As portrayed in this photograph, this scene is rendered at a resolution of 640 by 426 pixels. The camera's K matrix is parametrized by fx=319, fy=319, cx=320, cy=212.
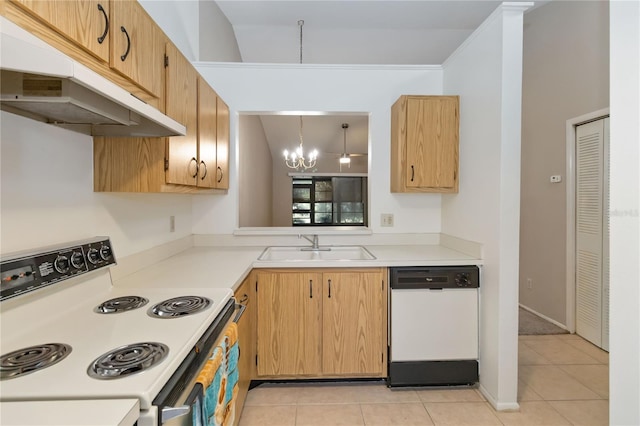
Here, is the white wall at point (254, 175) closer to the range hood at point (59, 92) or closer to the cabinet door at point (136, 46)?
the cabinet door at point (136, 46)

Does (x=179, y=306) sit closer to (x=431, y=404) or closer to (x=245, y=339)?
(x=245, y=339)

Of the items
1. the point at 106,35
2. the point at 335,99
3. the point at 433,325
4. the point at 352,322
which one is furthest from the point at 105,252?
the point at 335,99

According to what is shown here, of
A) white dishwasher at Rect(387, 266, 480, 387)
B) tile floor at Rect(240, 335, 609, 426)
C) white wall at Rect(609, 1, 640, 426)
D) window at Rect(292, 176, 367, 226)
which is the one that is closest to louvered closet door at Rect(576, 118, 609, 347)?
tile floor at Rect(240, 335, 609, 426)

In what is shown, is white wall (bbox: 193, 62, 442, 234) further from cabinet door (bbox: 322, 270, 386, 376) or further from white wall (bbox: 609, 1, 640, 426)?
white wall (bbox: 609, 1, 640, 426)

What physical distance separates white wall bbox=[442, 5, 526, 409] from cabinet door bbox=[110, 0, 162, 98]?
193cm

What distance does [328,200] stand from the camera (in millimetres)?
7996

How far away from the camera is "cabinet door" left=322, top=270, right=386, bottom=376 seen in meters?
2.18

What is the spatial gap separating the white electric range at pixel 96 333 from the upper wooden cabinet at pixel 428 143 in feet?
5.44

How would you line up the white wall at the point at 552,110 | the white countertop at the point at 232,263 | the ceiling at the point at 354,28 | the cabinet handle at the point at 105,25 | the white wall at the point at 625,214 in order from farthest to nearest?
the ceiling at the point at 354,28 < the white wall at the point at 552,110 < the white countertop at the point at 232,263 < the white wall at the point at 625,214 < the cabinet handle at the point at 105,25

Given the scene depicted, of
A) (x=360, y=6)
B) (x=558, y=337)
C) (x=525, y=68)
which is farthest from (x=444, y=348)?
(x=525, y=68)

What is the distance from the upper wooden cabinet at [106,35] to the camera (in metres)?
0.87

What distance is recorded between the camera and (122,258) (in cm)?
171

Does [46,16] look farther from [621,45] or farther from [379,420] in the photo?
[379,420]

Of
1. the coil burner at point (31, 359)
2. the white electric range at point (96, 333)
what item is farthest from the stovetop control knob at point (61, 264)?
the coil burner at point (31, 359)
